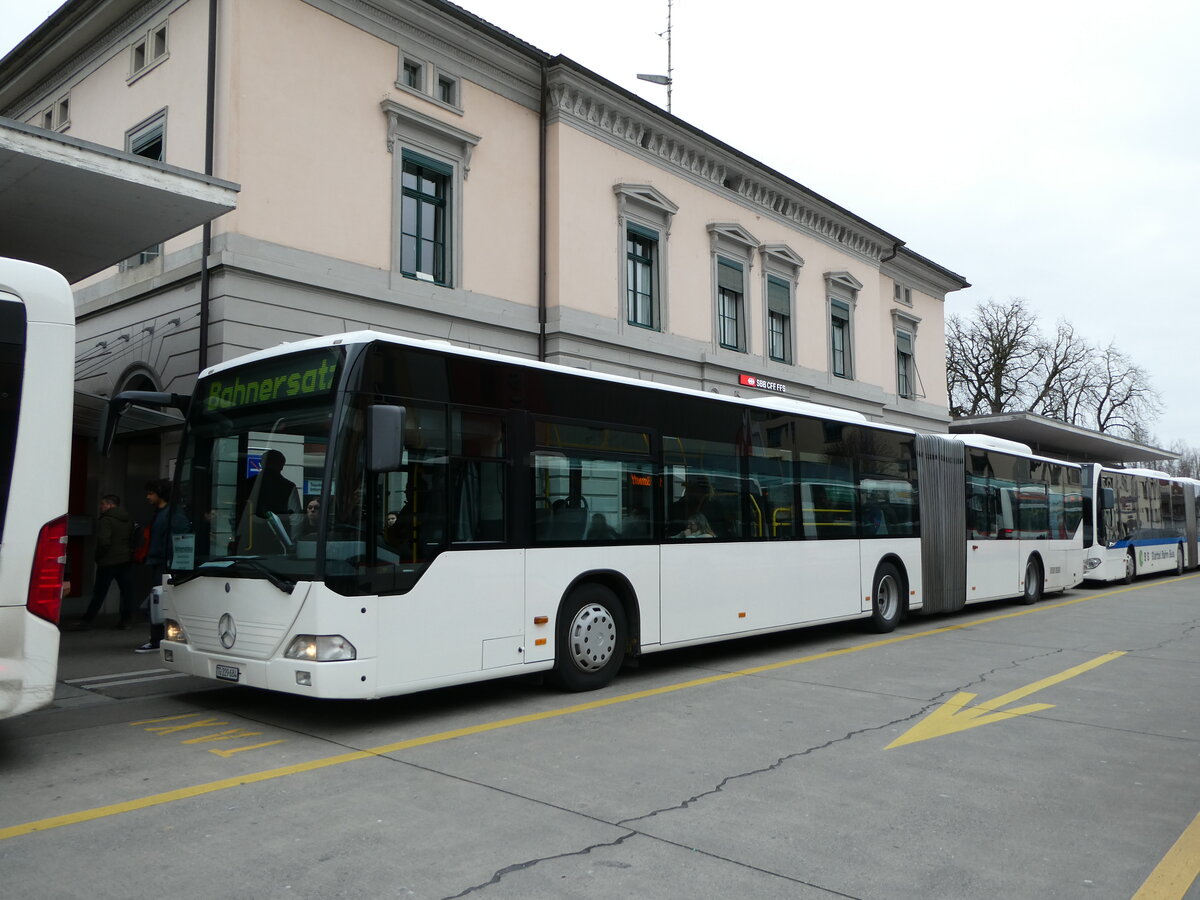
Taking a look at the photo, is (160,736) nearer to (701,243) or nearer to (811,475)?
(811,475)

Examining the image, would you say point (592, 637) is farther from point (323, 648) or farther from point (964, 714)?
point (964, 714)

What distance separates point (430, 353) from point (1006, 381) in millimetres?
51579

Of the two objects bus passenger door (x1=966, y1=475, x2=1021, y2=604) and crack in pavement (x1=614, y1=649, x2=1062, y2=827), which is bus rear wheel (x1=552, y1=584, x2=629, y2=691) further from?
bus passenger door (x1=966, y1=475, x2=1021, y2=604)

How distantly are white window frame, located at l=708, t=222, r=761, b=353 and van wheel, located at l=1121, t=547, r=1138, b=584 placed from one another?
410 inches

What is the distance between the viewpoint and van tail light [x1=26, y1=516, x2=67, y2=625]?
5777 millimetres

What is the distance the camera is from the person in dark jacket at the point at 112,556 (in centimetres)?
1265

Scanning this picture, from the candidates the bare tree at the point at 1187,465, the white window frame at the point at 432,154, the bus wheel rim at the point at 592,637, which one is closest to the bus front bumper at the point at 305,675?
the bus wheel rim at the point at 592,637

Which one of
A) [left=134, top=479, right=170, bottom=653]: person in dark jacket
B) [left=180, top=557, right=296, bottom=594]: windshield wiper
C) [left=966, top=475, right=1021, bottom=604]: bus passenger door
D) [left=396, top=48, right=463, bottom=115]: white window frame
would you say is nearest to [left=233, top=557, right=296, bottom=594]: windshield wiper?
[left=180, top=557, right=296, bottom=594]: windshield wiper

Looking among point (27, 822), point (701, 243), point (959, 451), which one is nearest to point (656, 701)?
point (27, 822)

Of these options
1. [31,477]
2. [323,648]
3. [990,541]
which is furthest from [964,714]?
[990,541]

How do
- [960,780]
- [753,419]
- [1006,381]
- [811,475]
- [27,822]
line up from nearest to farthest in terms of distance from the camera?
[27,822] < [960,780] < [753,419] < [811,475] < [1006,381]

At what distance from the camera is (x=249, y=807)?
5.19 m

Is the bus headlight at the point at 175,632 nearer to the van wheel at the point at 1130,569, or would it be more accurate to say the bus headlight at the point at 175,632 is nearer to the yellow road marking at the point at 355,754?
the yellow road marking at the point at 355,754

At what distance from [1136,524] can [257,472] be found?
75.5ft
